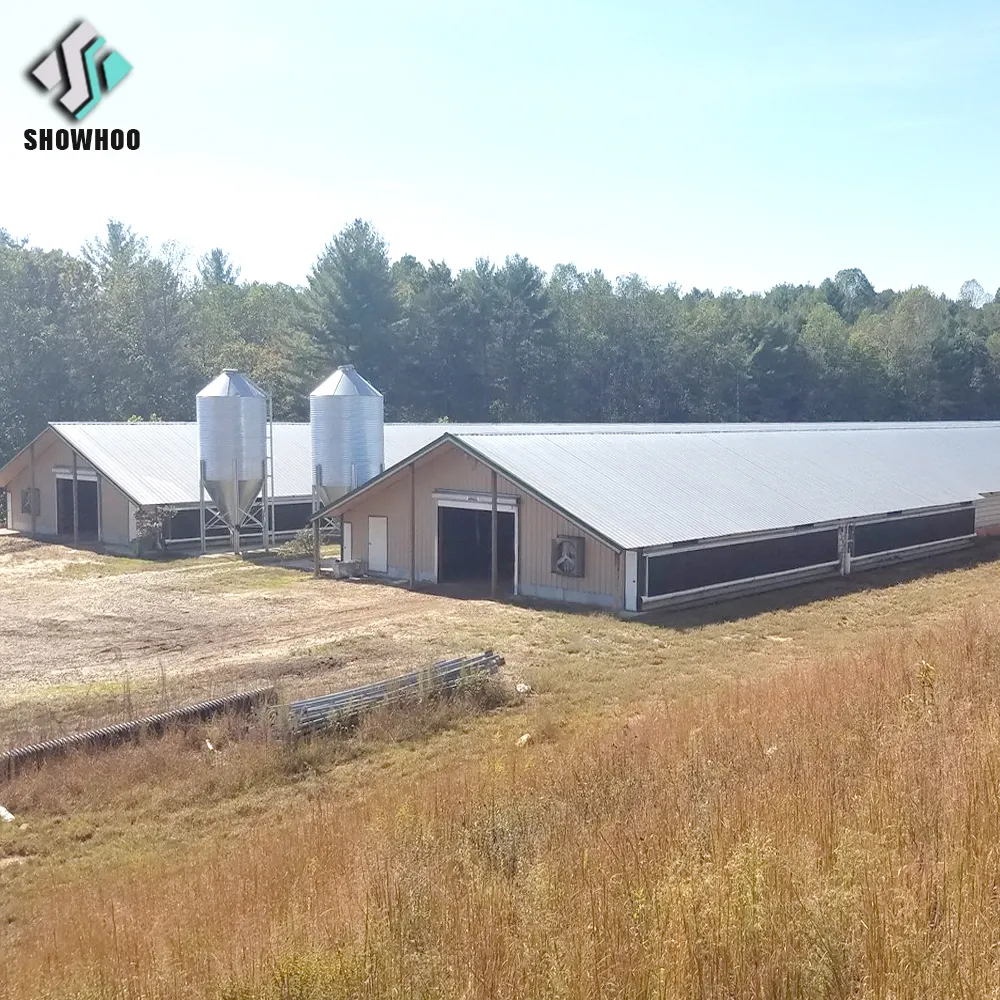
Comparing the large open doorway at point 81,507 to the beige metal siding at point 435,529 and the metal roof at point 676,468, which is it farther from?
the beige metal siding at point 435,529

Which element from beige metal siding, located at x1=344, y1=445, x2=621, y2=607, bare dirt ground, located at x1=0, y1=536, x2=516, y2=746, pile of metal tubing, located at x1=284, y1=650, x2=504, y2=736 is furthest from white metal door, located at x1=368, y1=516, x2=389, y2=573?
pile of metal tubing, located at x1=284, y1=650, x2=504, y2=736

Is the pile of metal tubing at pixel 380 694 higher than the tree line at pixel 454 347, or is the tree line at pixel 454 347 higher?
the tree line at pixel 454 347

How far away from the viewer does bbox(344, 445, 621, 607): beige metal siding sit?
986 inches

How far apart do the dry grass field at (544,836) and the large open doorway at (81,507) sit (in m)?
23.7

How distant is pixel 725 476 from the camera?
3025cm

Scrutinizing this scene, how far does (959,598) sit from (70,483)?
33043mm

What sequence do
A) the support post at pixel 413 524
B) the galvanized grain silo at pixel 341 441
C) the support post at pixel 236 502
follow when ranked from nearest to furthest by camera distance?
the support post at pixel 413 524, the galvanized grain silo at pixel 341 441, the support post at pixel 236 502

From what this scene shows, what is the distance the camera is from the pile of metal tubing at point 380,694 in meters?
14.7

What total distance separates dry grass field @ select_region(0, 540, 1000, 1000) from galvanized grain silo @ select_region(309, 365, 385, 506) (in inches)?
578

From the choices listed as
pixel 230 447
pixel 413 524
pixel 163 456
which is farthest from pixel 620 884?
pixel 163 456

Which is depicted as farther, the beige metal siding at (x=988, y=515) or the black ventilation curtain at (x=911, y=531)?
the beige metal siding at (x=988, y=515)

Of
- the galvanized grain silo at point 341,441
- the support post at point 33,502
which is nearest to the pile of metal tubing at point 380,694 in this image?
the galvanized grain silo at point 341,441

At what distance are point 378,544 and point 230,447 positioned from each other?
344 inches

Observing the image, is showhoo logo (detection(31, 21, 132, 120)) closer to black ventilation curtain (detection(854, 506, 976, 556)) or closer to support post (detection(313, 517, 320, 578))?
support post (detection(313, 517, 320, 578))
